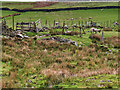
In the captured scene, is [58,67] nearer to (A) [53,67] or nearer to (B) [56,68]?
(B) [56,68]

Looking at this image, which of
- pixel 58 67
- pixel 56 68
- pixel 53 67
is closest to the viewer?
pixel 56 68

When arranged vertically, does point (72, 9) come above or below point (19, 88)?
above

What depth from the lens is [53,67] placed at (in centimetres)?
1305

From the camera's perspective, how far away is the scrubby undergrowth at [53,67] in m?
9.37

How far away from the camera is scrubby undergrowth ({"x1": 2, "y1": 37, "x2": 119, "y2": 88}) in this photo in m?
9.37

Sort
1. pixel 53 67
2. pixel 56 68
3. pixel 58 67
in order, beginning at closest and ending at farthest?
1. pixel 56 68
2. pixel 58 67
3. pixel 53 67

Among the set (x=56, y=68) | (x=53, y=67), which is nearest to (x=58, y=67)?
(x=56, y=68)

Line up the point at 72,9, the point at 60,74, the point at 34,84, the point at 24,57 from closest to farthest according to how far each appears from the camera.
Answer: the point at 34,84 → the point at 60,74 → the point at 24,57 → the point at 72,9

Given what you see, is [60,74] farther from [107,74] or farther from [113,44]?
[113,44]

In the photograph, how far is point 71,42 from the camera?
21953 millimetres

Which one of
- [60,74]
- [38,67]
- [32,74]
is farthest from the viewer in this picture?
[38,67]

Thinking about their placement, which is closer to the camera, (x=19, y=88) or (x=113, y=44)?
(x=19, y=88)

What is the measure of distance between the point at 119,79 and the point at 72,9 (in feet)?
211

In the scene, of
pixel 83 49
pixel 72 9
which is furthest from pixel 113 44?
pixel 72 9
